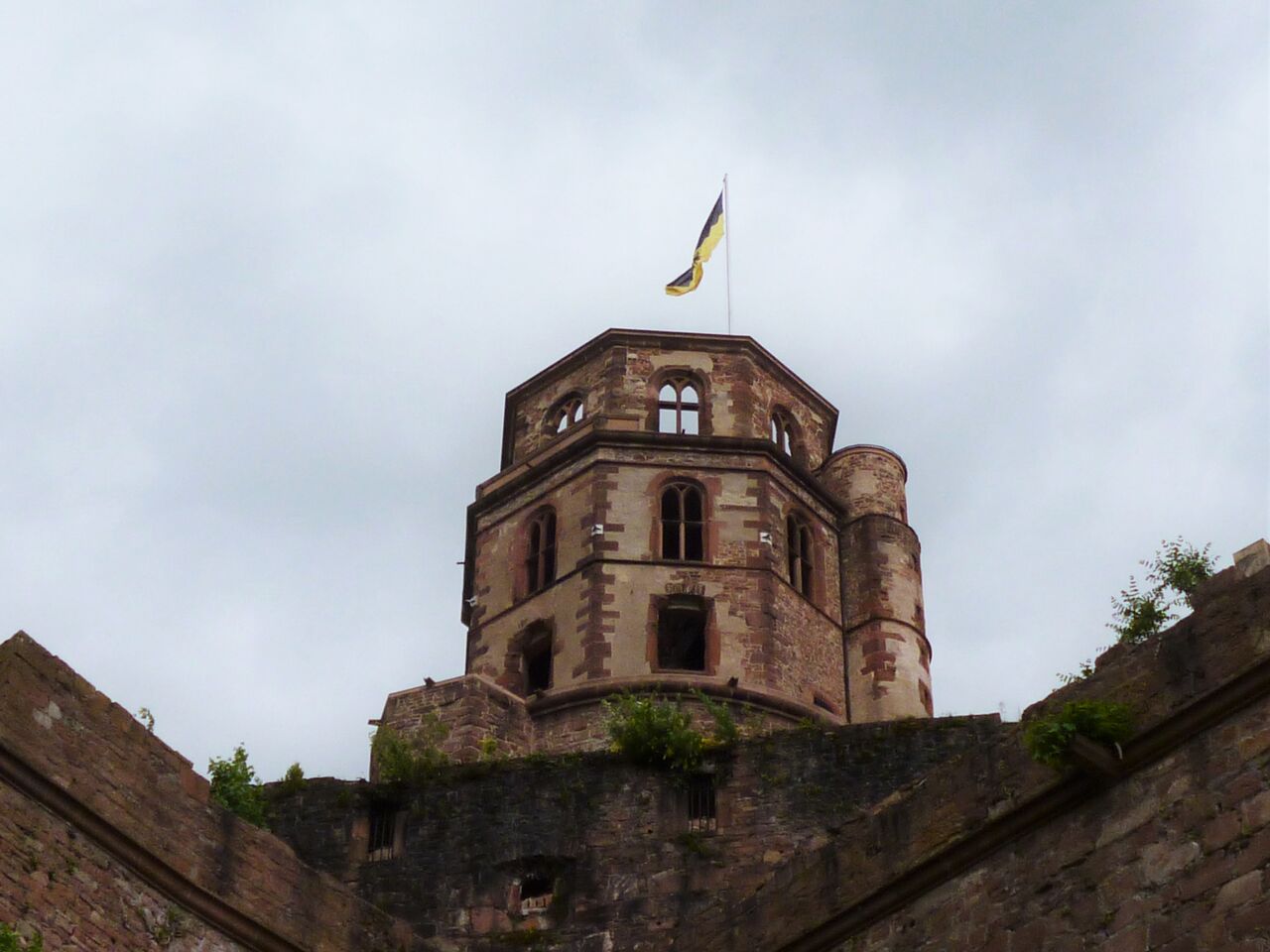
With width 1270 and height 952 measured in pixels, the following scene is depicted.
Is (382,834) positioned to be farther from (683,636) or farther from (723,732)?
(683,636)

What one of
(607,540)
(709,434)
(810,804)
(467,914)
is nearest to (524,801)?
(467,914)

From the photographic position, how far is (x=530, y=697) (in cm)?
2872

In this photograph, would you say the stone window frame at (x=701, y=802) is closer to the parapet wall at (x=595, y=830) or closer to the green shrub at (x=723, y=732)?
the parapet wall at (x=595, y=830)

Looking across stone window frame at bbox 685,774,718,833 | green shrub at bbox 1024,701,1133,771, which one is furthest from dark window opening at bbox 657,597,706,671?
green shrub at bbox 1024,701,1133,771

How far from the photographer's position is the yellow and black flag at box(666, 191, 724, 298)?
3703cm

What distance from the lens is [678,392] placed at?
108 feet

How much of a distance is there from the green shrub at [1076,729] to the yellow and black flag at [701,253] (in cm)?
2531

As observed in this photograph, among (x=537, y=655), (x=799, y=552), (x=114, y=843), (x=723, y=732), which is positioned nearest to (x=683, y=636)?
(x=537, y=655)

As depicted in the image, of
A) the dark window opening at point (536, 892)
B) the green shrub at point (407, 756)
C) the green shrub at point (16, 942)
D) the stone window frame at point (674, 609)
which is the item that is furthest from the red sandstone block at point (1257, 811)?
the stone window frame at point (674, 609)

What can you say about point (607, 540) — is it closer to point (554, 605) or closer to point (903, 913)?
point (554, 605)

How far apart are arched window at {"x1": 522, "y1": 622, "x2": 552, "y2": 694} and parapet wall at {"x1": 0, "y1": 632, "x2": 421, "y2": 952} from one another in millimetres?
14763

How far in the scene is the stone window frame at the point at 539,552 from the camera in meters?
30.7

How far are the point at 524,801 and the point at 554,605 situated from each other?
7380 mm

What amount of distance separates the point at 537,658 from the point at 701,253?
10349 millimetres
